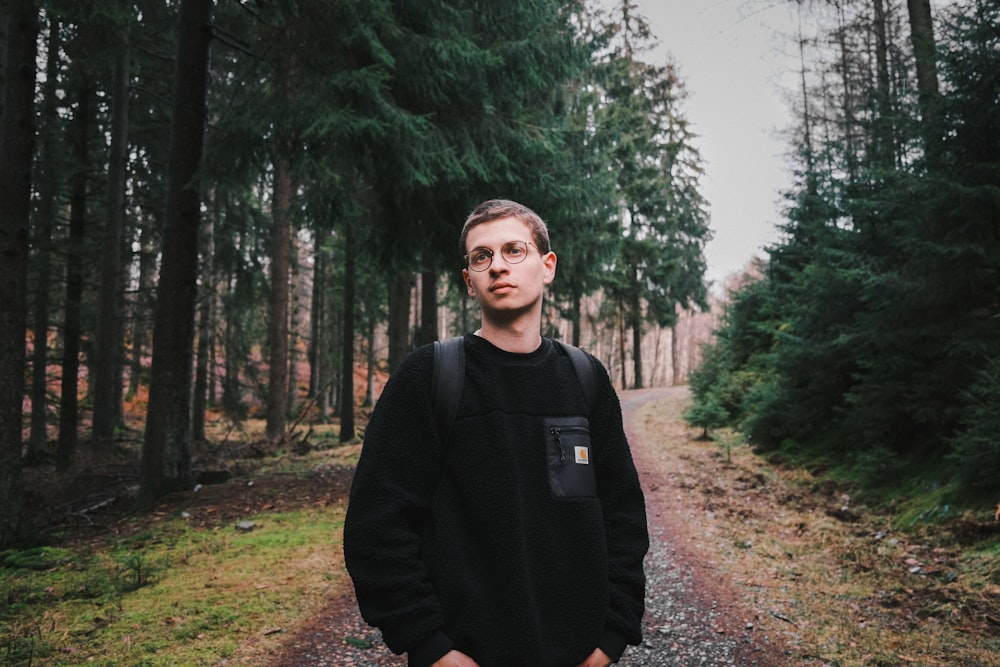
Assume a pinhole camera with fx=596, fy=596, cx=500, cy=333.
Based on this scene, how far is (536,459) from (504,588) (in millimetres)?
365

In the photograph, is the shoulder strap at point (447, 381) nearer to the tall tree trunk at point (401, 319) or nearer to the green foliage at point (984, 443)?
the green foliage at point (984, 443)

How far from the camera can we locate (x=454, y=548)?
1.66 meters

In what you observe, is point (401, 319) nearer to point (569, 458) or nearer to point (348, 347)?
point (348, 347)

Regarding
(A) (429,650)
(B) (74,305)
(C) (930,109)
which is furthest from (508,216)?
(B) (74,305)

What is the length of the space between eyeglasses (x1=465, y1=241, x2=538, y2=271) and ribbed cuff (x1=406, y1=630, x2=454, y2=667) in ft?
3.43

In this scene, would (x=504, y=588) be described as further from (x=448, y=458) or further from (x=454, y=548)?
(x=448, y=458)

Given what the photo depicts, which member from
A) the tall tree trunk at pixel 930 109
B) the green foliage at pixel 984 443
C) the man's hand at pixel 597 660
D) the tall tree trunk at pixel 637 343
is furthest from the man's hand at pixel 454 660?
the tall tree trunk at pixel 637 343

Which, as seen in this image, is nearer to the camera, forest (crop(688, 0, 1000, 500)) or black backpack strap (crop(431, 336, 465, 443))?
black backpack strap (crop(431, 336, 465, 443))

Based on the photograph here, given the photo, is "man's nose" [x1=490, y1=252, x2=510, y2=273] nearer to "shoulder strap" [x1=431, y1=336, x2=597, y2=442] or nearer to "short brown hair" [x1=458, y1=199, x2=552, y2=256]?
"short brown hair" [x1=458, y1=199, x2=552, y2=256]

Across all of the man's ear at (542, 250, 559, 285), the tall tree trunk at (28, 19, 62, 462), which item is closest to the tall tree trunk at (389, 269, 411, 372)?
the tall tree trunk at (28, 19, 62, 462)

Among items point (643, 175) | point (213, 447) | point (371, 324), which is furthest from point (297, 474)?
point (643, 175)

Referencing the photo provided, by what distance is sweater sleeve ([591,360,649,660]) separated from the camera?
1.81 metres

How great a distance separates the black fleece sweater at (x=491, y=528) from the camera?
160cm

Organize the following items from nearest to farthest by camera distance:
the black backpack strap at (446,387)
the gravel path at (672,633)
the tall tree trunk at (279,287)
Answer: the black backpack strap at (446,387)
the gravel path at (672,633)
the tall tree trunk at (279,287)
